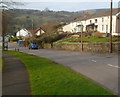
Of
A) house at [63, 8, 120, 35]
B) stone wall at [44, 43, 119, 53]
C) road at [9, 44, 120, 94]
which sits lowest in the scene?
road at [9, 44, 120, 94]

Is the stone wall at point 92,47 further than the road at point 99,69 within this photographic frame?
Yes

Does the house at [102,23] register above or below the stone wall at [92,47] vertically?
above

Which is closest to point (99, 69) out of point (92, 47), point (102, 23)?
point (92, 47)

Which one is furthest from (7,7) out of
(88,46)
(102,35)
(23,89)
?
(102,35)

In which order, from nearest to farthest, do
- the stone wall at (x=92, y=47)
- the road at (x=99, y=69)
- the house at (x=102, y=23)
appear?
the road at (x=99, y=69), the stone wall at (x=92, y=47), the house at (x=102, y=23)

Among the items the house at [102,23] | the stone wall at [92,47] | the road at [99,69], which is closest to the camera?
the road at [99,69]

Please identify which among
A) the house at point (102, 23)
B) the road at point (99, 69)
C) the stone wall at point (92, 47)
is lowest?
the road at point (99, 69)

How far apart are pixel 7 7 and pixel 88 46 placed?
66.5 ft

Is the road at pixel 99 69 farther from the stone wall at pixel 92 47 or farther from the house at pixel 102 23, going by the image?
the house at pixel 102 23

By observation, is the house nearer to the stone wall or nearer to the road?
the stone wall

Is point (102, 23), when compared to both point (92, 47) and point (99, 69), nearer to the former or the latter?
point (92, 47)

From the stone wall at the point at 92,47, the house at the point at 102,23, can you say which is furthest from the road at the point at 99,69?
the house at the point at 102,23

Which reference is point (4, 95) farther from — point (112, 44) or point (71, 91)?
point (112, 44)

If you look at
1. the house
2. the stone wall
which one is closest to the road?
the stone wall
